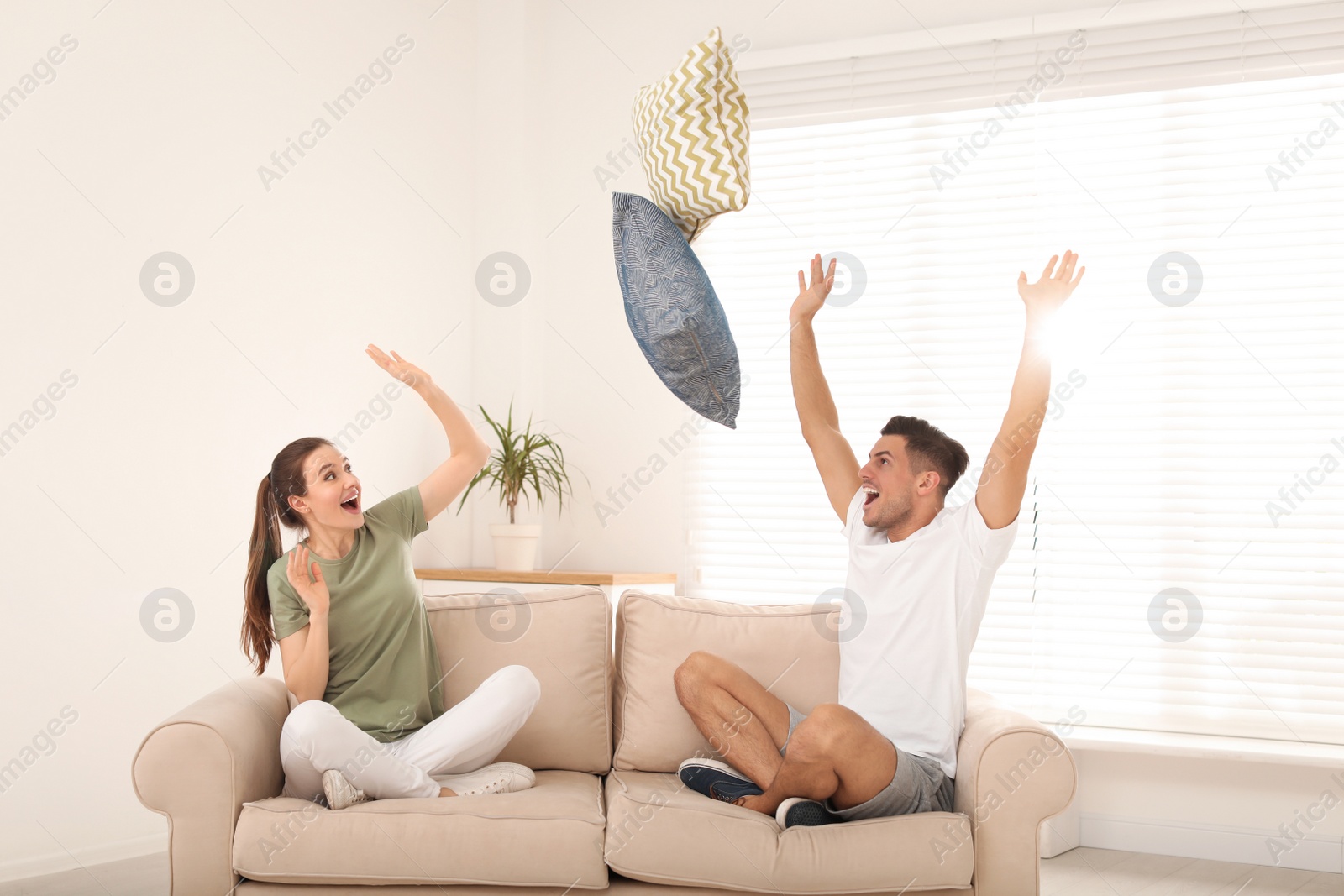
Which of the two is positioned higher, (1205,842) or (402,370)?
(402,370)

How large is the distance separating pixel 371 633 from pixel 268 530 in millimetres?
351

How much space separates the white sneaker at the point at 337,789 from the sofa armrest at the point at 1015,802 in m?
1.22

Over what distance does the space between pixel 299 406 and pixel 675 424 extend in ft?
4.60

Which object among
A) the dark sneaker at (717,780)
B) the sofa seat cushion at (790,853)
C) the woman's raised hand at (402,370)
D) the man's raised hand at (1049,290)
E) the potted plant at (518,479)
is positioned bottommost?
the sofa seat cushion at (790,853)

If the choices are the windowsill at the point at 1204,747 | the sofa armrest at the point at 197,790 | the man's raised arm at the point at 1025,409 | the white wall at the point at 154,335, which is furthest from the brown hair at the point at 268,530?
the windowsill at the point at 1204,747

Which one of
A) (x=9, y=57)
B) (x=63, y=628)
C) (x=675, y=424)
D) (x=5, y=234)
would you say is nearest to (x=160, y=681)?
(x=63, y=628)

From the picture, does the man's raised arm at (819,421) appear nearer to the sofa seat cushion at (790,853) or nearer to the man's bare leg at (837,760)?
the man's bare leg at (837,760)

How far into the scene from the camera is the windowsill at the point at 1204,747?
9.92ft

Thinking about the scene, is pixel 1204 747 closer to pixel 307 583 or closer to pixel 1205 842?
pixel 1205 842

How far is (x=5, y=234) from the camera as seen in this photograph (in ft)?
8.47

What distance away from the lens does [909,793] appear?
6.84ft

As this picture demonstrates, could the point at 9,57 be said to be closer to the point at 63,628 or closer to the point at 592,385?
the point at 63,628

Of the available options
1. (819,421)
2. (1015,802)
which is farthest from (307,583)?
(1015,802)

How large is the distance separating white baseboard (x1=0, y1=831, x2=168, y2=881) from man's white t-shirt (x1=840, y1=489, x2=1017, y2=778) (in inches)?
80.4
